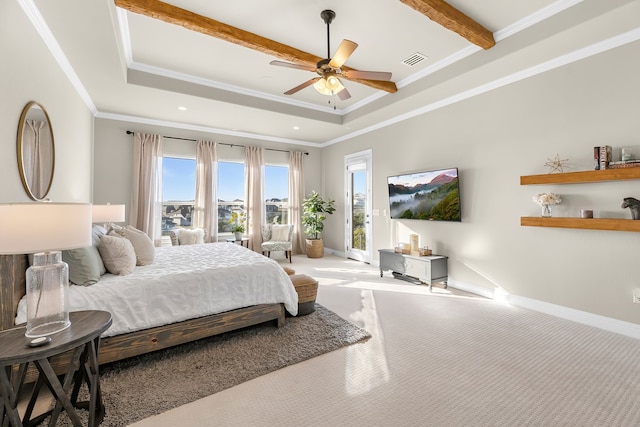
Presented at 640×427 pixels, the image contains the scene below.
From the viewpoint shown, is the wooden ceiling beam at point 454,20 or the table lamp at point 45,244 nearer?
the table lamp at point 45,244

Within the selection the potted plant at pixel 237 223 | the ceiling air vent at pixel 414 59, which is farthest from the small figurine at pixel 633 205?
the potted plant at pixel 237 223

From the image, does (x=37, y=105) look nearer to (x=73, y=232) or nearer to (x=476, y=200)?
(x=73, y=232)

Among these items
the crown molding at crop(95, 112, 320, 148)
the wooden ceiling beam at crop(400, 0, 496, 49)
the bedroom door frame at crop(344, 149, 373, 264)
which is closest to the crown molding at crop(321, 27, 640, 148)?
the wooden ceiling beam at crop(400, 0, 496, 49)

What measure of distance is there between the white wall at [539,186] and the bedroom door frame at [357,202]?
1.25 metres

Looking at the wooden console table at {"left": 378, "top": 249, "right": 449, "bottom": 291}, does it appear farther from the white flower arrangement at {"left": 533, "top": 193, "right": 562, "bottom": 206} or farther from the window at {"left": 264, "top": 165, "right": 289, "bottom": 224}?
the window at {"left": 264, "top": 165, "right": 289, "bottom": 224}

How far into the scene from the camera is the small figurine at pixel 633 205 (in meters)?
2.65

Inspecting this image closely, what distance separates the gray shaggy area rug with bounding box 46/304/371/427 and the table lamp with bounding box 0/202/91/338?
0.72m

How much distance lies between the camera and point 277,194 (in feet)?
23.9

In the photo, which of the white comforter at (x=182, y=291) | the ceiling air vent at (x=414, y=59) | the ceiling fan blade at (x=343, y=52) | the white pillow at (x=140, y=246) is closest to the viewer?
the white comforter at (x=182, y=291)

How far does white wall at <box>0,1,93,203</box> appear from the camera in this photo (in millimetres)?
2062

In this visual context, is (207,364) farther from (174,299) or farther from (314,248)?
(314,248)

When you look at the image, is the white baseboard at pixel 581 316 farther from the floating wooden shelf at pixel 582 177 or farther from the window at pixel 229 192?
the window at pixel 229 192

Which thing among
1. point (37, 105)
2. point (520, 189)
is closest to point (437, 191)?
point (520, 189)

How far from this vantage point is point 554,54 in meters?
3.17
